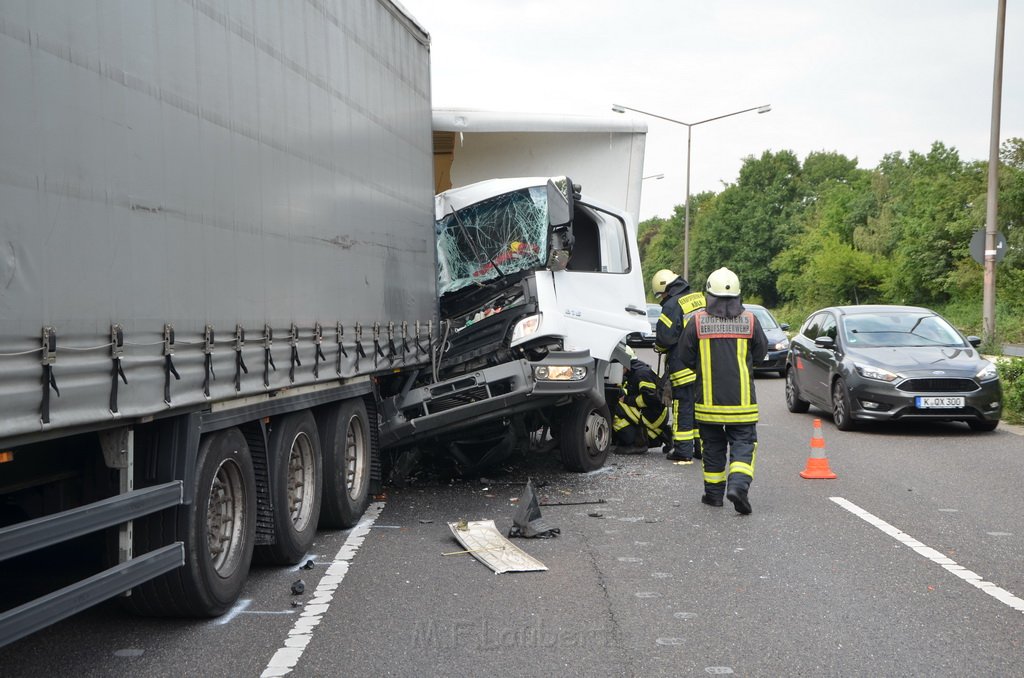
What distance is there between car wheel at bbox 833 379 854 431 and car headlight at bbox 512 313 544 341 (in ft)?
18.5

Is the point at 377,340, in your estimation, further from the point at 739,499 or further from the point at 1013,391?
the point at 1013,391

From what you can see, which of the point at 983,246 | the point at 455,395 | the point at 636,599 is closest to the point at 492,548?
the point at 636,599

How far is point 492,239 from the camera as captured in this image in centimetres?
984

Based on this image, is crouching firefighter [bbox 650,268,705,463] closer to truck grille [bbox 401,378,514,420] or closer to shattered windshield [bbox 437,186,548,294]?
shattered windshield [bbox 437,186,548,294]

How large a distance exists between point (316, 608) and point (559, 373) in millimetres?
3623

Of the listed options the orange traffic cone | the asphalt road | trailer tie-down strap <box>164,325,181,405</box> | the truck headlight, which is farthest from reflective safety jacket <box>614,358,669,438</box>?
trailer tie-down strap <box>164,325,181,405</box>

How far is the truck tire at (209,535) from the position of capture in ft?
16.5

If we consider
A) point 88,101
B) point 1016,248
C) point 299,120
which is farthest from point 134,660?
point 1016,248

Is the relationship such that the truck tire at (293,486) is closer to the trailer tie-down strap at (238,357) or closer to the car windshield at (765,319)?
the trailer tie-down strap at (238,357)

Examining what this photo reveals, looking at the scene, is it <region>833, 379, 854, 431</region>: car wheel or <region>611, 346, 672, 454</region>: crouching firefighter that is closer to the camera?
<region>611, 346, 672, 454</region>: crouching firefighter

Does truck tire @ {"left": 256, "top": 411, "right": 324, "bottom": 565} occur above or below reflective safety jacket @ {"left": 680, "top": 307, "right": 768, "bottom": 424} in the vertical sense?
below

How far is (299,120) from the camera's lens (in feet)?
21.3

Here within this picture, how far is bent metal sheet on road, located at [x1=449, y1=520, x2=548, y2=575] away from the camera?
6.61 m

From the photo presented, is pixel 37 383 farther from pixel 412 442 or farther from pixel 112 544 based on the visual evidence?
pixel 412 442
